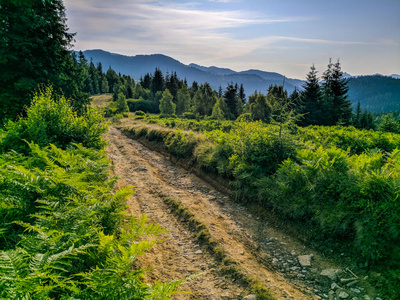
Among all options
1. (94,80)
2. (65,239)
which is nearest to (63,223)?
(65,239)

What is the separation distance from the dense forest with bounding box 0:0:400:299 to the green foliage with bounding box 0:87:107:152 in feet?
0.14

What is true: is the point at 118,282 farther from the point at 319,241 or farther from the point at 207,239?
the point at 319,241

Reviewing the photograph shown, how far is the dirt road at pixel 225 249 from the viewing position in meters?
4.79

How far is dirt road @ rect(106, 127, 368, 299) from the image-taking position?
4793 millimetres

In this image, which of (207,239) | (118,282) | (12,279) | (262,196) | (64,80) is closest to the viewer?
(12,279)

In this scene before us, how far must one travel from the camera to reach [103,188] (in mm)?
5672

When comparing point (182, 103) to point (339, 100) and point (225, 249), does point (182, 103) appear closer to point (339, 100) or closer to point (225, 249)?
point (339, 100)

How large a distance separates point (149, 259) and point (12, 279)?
3.53m

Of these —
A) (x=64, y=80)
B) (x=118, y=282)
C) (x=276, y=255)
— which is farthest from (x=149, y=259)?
(x=64, y=80)

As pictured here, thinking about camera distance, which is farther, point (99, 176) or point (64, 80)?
point (64, 80)

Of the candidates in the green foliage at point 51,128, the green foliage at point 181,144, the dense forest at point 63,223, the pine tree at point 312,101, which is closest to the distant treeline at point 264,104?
the pine tree at point 312,101

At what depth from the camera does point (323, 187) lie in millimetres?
6730

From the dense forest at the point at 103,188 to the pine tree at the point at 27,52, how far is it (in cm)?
8

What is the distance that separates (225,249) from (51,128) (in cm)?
824
